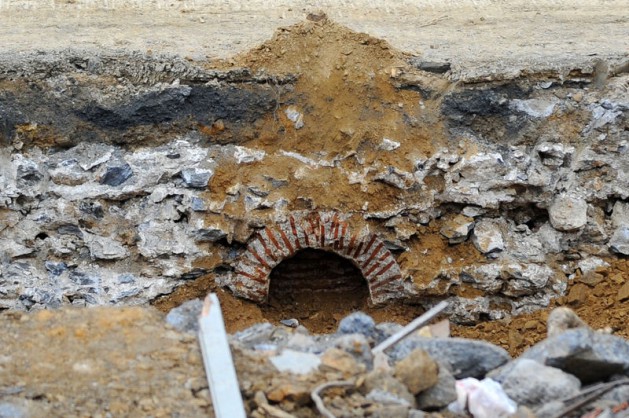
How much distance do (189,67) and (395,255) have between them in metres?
2.41

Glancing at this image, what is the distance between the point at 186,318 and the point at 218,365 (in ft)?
1.76

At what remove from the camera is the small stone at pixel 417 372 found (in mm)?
5043

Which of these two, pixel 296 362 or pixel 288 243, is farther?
pixel 288 243

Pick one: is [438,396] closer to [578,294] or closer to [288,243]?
[288,243]

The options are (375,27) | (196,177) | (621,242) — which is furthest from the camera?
(375,27)

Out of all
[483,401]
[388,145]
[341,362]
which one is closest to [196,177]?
[388,145]

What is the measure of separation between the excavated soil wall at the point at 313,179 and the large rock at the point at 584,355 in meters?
2.93

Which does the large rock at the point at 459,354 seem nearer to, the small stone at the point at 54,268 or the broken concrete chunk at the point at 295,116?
the broken concrete chunk at the point at 295,116

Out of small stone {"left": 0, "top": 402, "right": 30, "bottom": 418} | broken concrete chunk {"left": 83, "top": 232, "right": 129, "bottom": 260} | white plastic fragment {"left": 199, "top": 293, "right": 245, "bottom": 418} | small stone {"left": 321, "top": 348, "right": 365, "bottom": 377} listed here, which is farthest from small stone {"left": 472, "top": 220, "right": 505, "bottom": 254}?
small stone {"left": 0, "top": 402, "right": 30, "bottom": 418}

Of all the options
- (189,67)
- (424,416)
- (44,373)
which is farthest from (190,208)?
(424,416)

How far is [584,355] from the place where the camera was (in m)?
5.23

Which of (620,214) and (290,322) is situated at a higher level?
(620,214)

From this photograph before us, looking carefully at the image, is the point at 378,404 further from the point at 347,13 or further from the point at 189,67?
the point at 347,13

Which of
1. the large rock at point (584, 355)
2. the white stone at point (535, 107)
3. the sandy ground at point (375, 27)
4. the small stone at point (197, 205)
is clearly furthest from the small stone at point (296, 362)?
the white stone at point (535, 107)
